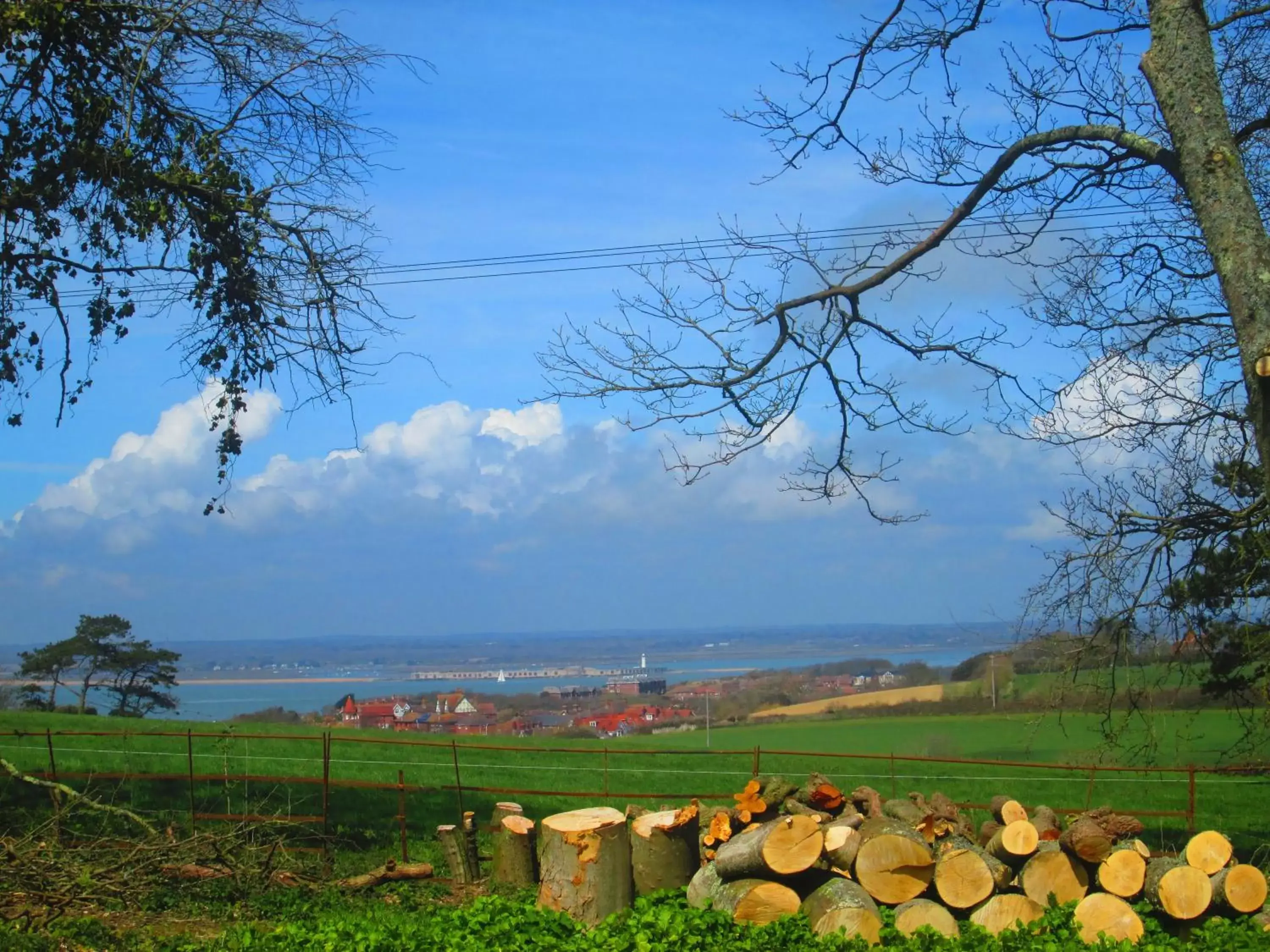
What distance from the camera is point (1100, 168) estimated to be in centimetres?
798

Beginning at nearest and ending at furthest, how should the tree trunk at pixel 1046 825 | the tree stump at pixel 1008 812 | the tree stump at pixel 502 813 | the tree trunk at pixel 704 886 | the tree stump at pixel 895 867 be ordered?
the tree stump at pixel 895 867 < the tree trunk at pixel 704 886 < the tree trunk at pixel 1046 825 < the tree stump at pixel 1008 812 < the tree stump at pixel 502 813

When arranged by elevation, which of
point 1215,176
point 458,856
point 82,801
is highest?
point 1215,176

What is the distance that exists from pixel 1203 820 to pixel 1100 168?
13656mm

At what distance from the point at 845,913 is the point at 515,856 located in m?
3.62

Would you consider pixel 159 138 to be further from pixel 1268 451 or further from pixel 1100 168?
pixel 1268 451

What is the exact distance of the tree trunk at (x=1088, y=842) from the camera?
28.3 feet

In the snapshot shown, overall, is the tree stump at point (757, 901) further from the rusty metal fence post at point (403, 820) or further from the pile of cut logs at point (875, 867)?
the rusty metal fence post at point (403, 820)

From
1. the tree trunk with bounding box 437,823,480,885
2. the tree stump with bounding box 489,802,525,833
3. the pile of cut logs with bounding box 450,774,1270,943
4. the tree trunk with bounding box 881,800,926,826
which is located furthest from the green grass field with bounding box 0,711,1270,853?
the pile of cut logs with bounding box 450,774,1270,943

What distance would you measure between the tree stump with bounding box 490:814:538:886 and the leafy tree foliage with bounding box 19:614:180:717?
72.1 feet

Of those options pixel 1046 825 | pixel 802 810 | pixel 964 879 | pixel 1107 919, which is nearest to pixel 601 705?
pixel 1046 825

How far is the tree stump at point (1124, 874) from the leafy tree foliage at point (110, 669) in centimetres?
2648

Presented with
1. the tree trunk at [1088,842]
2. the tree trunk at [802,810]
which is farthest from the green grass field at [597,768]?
the tree trunk at [802,810]

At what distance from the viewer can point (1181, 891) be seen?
826 centimetres

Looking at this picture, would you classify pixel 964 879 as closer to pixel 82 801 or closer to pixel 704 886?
pixel 704 886
